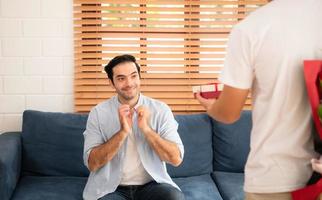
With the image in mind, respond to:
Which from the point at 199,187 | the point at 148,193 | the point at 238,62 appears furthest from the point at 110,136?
the point at 238,62

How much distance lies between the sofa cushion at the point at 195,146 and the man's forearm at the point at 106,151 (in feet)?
2.07

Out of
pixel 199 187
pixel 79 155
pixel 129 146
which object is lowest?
pixel 199 187

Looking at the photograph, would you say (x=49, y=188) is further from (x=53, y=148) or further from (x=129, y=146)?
(x=129, y=146)

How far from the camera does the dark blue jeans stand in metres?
1.97

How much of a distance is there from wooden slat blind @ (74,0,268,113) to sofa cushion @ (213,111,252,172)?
0.35 m

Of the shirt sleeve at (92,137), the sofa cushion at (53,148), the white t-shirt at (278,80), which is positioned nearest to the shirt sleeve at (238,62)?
the white t-shirt at (278,80)

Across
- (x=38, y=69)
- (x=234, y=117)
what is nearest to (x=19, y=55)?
(x=38, y=69)

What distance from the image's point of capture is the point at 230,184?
7.82 feet

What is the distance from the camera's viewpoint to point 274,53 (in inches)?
43.2

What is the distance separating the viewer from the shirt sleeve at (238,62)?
3.62ft

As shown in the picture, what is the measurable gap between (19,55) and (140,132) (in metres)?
1.15

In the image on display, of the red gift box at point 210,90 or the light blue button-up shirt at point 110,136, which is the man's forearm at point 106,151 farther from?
the red gift box at point 210,90

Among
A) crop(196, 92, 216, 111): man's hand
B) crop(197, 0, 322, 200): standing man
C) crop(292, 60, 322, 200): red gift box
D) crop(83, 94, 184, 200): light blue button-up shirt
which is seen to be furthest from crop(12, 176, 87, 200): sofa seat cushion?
crop(292, 60, 322, 200): red gift box

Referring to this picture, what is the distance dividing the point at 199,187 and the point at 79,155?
78 centimetres
